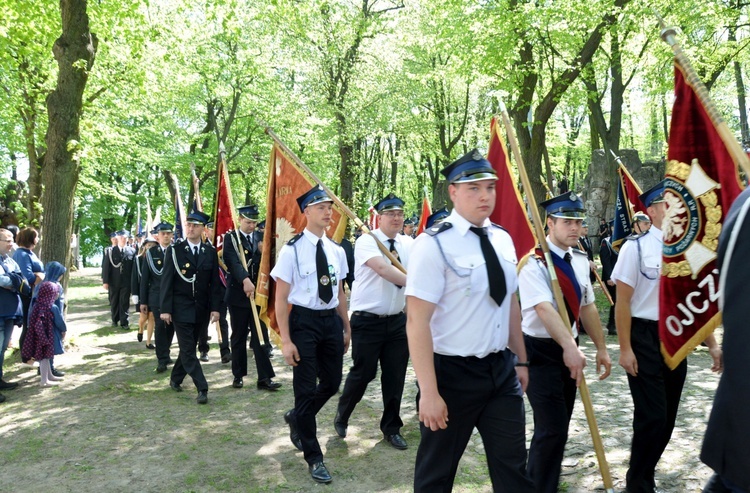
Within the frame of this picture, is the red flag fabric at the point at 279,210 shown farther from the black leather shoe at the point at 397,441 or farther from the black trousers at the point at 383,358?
the black leather shoe at the point at 397,441

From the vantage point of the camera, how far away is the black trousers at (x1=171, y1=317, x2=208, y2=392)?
25.7 ft

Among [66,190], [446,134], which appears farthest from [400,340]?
[446,134]

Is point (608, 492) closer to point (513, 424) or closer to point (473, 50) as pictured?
point (513, 424)

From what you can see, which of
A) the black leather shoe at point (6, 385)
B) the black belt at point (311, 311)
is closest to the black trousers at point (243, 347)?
the black belt at point (311, 311)

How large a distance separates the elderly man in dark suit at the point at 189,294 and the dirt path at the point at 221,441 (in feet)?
1.33

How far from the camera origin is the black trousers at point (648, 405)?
4352mm

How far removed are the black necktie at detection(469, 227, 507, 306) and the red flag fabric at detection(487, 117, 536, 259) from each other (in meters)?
1.17

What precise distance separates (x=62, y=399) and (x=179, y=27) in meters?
14.8

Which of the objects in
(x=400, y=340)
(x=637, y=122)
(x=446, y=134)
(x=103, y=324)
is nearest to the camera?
(x=400, y=340)

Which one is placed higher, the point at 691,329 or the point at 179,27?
the point at 179,27

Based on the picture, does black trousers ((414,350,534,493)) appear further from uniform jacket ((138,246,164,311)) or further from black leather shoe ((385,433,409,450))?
uniform jacket ((138,246,164,311))

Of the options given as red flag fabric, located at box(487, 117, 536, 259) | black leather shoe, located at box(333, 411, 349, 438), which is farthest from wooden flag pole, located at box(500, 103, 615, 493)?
black leather shoe, located at box(333, 411, 349, 438)

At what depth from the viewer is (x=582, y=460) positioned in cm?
525

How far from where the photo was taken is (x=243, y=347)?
863 centimetres
